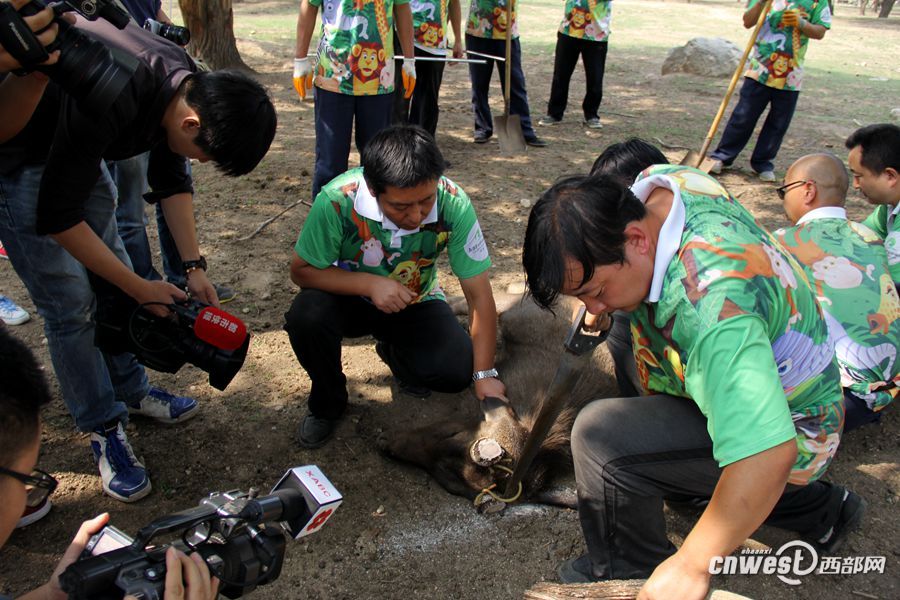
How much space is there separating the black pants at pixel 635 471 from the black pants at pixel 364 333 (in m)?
0.94

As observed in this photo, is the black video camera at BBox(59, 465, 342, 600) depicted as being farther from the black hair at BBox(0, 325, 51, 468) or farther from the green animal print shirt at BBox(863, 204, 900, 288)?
the green animal print shirt at BBox(863, 204, 900, 288)

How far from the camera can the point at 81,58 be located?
1.91 metres

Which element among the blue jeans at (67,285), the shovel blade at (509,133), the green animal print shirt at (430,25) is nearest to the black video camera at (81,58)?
the blue jeans at (67,285)

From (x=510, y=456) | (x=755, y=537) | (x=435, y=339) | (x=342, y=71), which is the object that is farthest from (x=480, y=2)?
(x=755, y=537)

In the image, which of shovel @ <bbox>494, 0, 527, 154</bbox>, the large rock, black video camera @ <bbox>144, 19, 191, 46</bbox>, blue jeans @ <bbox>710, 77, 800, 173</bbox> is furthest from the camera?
the large rock

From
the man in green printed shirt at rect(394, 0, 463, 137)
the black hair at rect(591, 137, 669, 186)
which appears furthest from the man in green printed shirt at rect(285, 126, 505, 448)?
the man in green printed shirt at rect(394, 0, 463, 137)

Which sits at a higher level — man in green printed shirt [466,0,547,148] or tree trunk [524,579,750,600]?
man in green printed shirt [466,0,547,148]

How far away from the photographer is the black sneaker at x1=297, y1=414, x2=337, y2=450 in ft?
10.2

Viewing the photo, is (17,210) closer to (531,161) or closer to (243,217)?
(243,217)

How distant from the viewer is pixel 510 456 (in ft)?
9.95

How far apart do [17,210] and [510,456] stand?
2077 millimetres

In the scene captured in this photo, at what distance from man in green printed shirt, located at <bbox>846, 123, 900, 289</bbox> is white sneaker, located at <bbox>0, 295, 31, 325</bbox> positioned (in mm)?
4428

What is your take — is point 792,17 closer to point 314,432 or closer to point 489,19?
point 489,19

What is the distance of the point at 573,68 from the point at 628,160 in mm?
4184
